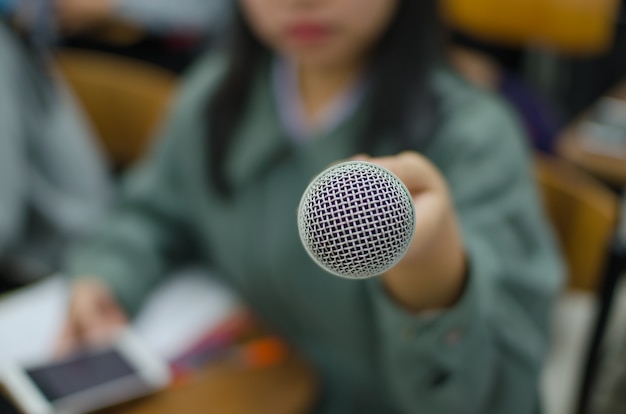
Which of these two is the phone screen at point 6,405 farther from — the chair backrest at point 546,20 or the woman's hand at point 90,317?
the chair backrest at point 546,20

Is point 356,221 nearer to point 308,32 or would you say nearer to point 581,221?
point 308,32

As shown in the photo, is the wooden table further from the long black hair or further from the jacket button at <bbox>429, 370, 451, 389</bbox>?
the jacket button at <bbox>429, 370, 451, 389</bbox>

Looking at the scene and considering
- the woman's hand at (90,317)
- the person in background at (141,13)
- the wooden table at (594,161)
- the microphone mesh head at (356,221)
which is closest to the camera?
the microphone mesh head at (356,221)

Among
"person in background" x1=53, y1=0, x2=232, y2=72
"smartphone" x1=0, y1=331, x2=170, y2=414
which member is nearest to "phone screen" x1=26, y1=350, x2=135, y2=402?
"smartphone" x1=0, y1=331, x2=170, y2=414

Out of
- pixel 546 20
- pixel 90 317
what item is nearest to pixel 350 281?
pixel 90 317

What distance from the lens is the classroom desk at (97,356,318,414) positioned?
79cm

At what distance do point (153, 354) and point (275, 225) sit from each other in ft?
0.68

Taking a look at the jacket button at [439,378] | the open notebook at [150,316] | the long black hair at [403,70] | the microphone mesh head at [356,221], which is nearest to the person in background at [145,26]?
the open notebook at [150,316]

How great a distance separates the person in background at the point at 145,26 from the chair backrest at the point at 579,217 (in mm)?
1049

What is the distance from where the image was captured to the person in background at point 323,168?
1.97ft

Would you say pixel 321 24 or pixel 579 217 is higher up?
pixel 321 24

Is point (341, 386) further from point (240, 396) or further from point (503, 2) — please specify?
point (503, 2)

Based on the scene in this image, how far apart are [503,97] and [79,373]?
97 cm

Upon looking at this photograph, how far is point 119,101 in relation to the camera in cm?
139
